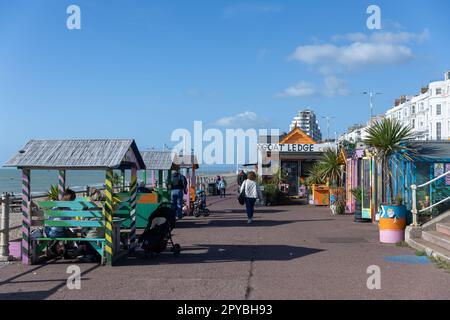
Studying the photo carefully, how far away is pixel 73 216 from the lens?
948cm

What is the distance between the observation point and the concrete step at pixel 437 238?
1021cm

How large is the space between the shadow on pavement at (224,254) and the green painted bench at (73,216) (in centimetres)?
64

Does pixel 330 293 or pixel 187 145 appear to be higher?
pixel 187 145

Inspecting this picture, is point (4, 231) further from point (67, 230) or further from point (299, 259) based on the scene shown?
point (299, 259)

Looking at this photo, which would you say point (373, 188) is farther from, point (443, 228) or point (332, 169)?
point (332, 169)

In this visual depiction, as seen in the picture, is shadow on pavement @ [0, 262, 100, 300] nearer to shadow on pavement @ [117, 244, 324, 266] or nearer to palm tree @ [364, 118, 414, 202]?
shadow on pavement @ [117, 244, 324, 266]

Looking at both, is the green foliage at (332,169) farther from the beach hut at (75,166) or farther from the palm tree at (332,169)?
the beach hut at (75,166)

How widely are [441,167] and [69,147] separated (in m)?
9.73

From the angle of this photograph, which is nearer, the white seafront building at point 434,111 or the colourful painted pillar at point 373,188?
the colourful painted pillar at point 373,188

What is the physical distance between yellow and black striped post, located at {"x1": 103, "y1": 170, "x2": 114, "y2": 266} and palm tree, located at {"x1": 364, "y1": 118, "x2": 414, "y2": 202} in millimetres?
8236

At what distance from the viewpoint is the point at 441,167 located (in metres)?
14.4

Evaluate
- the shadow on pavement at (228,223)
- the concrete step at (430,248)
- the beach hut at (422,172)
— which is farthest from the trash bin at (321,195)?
the concrete step at (430,248)

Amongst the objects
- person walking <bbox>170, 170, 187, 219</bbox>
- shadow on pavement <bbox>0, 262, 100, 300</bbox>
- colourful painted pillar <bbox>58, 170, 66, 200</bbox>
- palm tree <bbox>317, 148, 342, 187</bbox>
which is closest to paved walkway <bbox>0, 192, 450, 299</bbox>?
shadow on pavement <bbox>0, 262, 100, 300</bbox>
